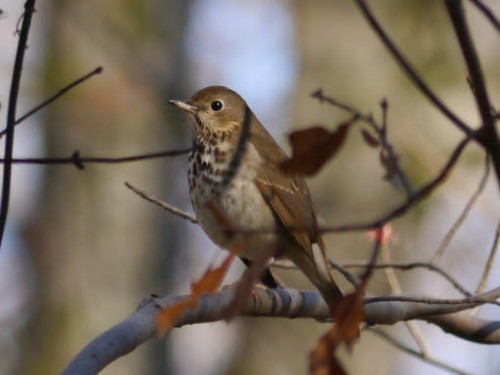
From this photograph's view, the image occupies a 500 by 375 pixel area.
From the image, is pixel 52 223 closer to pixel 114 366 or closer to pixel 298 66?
pixel 114 366

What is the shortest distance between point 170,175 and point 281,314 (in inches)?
246

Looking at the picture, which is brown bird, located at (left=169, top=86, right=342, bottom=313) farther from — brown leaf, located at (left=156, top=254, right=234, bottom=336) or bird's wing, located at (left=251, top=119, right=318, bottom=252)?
brown leaf, located at (left=156, top=254, right=234, bottom=336)

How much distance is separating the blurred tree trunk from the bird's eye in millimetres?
4651

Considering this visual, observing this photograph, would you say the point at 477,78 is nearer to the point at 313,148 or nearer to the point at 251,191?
the point at 313,148

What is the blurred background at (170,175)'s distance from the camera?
7.82 meters

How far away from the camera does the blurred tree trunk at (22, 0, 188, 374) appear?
29.3 feet

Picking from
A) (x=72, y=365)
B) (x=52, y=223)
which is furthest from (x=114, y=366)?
(x=72, y=365)

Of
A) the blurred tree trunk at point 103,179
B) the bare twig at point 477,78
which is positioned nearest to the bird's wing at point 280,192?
the bare twig at point 477,78

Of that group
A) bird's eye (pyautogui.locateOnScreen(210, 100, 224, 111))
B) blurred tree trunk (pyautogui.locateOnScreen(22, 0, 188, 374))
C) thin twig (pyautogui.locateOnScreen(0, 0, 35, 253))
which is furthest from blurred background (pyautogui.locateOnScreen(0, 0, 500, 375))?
thin twig (pyautogui.locateOnScreen(0, 0, 35, 253))

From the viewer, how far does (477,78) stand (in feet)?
4.36

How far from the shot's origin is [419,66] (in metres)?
7.89

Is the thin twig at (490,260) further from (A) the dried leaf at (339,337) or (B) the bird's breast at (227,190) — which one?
(A) the dried leaf at (339,337)

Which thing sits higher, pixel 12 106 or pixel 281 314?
pixel 281 314

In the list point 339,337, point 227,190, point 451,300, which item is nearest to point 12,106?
point 339,337
